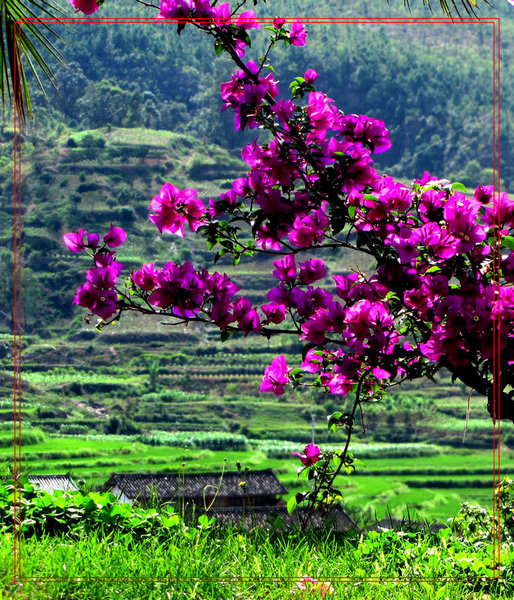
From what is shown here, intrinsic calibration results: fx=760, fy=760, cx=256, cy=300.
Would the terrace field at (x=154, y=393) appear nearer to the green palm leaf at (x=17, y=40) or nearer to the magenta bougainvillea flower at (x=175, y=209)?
the green palm leaf at (x=17, y=40)

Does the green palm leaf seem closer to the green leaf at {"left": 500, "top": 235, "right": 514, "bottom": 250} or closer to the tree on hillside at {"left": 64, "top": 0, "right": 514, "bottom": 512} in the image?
the tree on hillside at {"left": 64, "top": 0, "right": 514, "bottom": 512}

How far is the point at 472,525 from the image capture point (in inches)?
155

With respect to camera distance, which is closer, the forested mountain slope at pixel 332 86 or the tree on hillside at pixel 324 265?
the tree on hillside at pixel 324 265

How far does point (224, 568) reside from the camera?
92.3 inches

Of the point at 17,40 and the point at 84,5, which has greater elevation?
the point at 17,40

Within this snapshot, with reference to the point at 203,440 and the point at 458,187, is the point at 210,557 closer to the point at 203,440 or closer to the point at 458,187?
the point at 458,187

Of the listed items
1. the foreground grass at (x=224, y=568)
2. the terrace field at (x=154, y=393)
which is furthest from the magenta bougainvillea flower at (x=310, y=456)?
the terrace field at (x=154, y=393)

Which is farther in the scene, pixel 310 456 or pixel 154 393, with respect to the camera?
pixel 154 393

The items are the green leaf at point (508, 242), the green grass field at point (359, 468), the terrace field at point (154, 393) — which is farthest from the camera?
the terrace field at point (154, 393)

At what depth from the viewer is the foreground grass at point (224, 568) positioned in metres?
2.21

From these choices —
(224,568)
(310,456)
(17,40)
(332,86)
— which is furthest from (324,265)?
(332,86)

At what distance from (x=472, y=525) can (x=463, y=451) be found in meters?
55.5

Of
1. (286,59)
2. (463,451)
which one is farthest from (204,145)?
(463,451)

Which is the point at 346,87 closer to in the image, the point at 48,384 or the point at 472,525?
the point at 48,384
